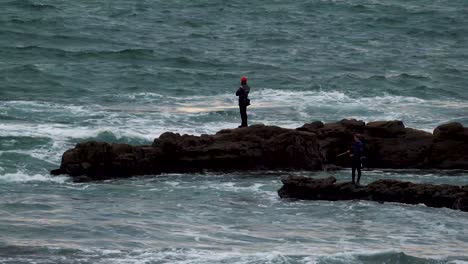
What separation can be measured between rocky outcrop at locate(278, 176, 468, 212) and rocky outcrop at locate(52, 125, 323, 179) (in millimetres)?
2747

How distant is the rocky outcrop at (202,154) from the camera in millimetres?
24250

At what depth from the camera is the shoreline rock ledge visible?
2434 cm

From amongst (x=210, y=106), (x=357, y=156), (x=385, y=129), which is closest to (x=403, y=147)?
(x=385, y=129)

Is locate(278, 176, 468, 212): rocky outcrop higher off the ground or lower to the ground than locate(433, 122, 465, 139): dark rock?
lower

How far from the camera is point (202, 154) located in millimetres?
25094

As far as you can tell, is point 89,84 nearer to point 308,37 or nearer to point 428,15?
point 308,37

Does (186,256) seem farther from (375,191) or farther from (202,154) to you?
(202,154)

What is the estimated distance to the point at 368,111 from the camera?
34.3 m

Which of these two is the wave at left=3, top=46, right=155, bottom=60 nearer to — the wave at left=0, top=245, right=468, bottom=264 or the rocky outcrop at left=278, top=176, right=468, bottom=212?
the rocky outcrop at left=278, top=176, right=468, bottom=212

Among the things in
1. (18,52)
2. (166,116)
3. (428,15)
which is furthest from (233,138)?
(428,15)

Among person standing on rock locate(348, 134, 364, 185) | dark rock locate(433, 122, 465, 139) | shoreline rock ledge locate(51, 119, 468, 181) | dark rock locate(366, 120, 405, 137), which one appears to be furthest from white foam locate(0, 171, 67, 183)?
dark rock locate(433, 122, 465, 139)

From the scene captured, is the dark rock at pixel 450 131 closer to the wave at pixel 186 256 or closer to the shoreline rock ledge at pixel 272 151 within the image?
the shoreline rock ledge at pixel 272 151

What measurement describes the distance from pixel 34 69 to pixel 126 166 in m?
16.2

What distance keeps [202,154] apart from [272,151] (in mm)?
1569
